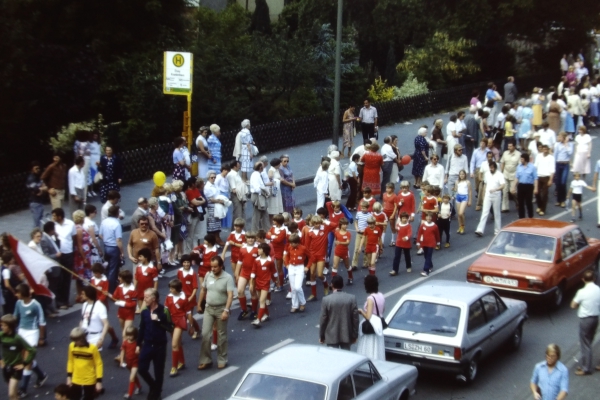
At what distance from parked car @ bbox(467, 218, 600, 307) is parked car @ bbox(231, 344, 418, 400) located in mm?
5082

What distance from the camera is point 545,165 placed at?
2206cm

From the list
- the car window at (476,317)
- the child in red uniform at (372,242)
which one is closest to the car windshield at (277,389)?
the car window at (476,317)

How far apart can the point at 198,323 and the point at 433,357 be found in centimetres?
458

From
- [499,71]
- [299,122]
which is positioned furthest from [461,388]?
[499,71]

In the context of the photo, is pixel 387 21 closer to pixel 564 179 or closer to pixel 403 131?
pixel 403 131

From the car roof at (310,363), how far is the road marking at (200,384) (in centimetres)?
242

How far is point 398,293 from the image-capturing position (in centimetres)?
1664

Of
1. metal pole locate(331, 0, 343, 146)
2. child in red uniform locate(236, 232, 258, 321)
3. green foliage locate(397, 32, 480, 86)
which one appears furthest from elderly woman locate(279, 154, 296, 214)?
green foliage locate(397, 32, 480, 86)

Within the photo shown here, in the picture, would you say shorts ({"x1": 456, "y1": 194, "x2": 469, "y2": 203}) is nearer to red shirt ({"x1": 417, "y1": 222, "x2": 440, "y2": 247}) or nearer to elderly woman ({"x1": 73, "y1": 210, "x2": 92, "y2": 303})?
red shirt ({"x1": 417, "y1": 222, "x2": 440, "y2": 247})

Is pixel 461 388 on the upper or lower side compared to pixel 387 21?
lower

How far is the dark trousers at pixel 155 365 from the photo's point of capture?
38.3 ft

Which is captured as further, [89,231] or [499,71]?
[499,71]

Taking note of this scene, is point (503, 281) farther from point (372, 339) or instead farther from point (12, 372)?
point (12, 372)

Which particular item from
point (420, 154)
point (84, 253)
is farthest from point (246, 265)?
point (420, 154)
